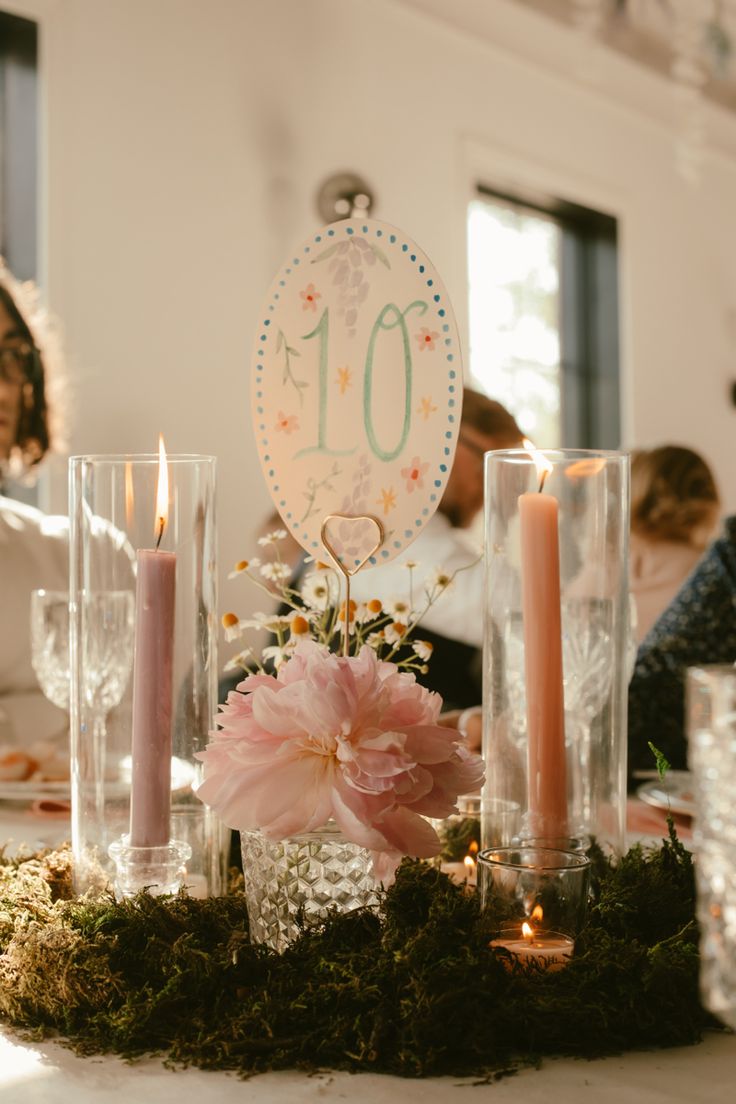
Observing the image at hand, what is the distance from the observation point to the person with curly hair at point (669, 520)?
2.79 meters

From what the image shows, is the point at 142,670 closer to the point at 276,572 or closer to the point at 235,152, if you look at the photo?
the point at 276,572

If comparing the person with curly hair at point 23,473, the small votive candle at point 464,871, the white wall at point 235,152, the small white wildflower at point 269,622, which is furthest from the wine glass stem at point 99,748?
the white wall at point 235,152

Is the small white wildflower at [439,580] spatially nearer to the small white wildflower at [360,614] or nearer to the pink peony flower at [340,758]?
the small white wildflower at [360,614]

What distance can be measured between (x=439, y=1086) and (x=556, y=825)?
8.9 inches

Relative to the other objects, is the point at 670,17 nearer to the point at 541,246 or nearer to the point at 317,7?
the point at 541,246

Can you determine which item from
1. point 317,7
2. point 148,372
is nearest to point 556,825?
point 148,372

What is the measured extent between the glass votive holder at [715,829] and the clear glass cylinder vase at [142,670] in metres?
0.38

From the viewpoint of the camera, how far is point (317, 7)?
434cm

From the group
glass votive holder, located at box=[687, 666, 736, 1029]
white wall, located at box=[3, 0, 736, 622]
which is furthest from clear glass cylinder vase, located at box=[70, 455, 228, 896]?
white wall, located at box=[3, 0, 736, 622]

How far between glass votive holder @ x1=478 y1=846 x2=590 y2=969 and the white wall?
3.00 metres

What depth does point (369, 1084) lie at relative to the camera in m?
0.54

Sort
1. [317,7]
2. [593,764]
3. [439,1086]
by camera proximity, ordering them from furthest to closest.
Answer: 1. [317,7]
2. [593,764]
3. [439,1086]

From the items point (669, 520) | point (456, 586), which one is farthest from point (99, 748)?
point (669, 520)

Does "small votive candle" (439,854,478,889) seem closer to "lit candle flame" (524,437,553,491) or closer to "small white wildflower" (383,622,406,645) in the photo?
"small white wildflower" (383,622,406,645)
